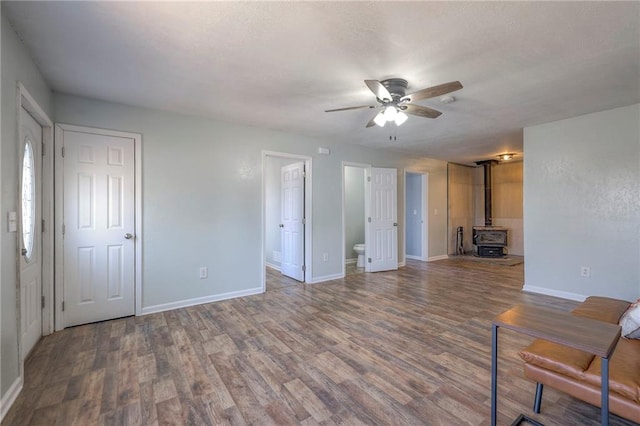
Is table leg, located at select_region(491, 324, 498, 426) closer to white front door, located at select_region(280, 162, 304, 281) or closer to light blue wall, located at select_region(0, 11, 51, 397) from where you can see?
light blue wall, located at select_region(0, 11, 51, 397)

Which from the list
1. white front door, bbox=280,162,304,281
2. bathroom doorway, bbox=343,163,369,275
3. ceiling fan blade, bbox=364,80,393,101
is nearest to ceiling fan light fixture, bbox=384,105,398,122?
ceiling fan blade, bbox=364,80,393,101

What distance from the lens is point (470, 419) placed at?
5.48 ft

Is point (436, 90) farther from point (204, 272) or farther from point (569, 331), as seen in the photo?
point (204, 272)

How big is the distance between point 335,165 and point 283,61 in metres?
2.82

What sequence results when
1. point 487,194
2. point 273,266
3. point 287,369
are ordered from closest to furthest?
point 287,369 < point 273,266 < point 487,194

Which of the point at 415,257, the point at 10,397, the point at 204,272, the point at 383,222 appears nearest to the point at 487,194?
the point at 415,257

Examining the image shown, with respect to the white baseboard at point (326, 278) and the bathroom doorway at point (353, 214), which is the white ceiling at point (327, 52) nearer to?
the white baseboard at point (326, 278)

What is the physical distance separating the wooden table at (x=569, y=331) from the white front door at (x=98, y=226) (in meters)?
3.69

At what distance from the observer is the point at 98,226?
315cm

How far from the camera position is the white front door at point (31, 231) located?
2346 mm

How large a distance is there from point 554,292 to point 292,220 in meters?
4.16

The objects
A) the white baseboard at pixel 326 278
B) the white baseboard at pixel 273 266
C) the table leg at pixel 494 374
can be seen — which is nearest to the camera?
the table leg at pixel 494 374

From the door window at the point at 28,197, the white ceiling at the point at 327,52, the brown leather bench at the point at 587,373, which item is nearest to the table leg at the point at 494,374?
the brown leather bench at the point at 587,373

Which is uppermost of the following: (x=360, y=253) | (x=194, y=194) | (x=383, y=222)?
(x=194, y=194)
